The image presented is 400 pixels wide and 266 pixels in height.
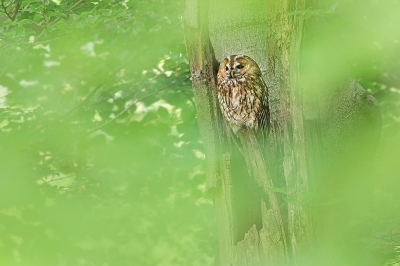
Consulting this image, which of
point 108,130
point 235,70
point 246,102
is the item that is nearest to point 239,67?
point 235,70

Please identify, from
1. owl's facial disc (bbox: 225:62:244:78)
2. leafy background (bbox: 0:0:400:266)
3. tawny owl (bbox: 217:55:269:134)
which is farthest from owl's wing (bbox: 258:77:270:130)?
leafy background (bbox: 0:0:400:266)

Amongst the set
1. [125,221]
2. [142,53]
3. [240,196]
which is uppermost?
[142,53]

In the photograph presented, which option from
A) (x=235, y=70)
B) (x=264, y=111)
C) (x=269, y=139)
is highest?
(x=235, y=70)

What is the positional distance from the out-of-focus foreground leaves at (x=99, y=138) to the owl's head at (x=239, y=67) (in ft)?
5.55

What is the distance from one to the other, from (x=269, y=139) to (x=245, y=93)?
0.22 metres

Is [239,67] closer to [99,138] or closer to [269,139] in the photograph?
[269,139]

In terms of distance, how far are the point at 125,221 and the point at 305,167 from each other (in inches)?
123

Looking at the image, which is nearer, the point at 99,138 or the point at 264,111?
the point at 264,111

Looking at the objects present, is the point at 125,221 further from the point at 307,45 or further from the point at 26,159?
the point at 307,45

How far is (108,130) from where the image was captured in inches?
161

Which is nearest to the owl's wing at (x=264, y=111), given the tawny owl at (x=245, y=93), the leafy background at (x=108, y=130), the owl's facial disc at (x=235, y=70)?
the tawny owl at (x=245, y=93)

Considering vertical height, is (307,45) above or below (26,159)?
above

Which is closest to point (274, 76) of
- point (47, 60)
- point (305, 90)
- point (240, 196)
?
point (305, 90)

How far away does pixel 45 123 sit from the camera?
3904 mm
